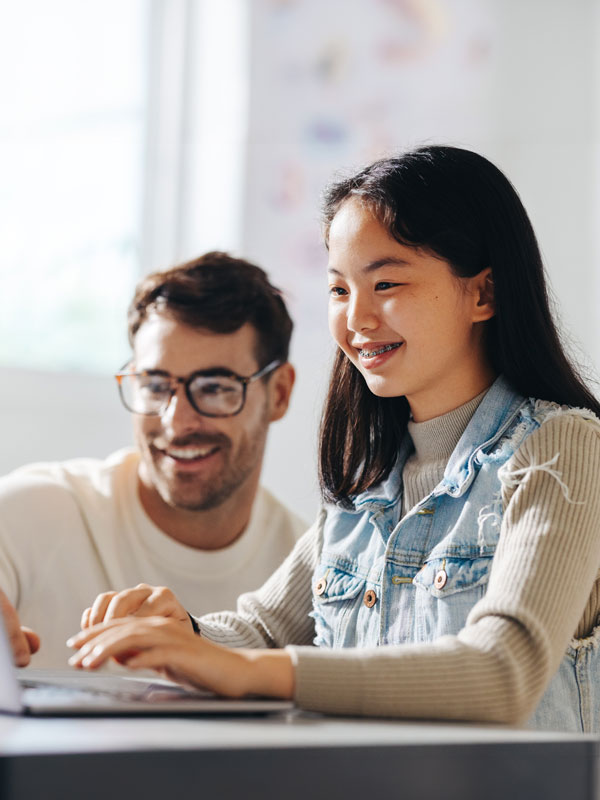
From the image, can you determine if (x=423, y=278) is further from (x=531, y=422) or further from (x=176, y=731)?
(x=176, y=731)

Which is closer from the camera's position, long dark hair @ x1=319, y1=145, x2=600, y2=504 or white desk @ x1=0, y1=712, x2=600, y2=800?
white desk @ x1=0, y1=712, x2=600, y2=800

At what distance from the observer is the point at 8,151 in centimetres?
261

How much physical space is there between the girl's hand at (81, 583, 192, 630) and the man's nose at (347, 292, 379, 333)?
1.24 ft

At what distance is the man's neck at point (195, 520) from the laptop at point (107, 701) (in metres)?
1.04

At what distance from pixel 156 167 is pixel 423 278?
1.85 metres

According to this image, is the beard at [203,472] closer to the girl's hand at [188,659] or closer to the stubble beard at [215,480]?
the stubble beard at [215,480]

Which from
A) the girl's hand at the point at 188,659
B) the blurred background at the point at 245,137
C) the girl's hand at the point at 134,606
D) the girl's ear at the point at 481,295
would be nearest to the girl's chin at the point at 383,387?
the girl's ear at the point at 481,295

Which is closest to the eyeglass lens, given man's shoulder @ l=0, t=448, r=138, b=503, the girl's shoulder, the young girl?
man's shoulder @ l=0, t=448, r=138, b=503

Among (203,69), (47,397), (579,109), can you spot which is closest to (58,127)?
(203,69)

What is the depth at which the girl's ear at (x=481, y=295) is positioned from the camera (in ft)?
3.96

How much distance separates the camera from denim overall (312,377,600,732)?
107 cm

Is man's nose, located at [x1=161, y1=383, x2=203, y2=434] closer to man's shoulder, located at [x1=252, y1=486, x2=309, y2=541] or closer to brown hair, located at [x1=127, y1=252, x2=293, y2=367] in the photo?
brown hair, located at [x1=127, y1=252, x2=293, y2=367]

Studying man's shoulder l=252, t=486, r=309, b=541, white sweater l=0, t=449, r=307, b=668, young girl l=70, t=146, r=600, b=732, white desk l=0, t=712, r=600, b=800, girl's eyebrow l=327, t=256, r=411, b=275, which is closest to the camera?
white desk l=0, t=712, r=600, b=800

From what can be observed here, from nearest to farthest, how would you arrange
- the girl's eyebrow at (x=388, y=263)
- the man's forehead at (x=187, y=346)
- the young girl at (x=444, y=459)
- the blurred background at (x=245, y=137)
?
the young girl at (x=444, y=459), the girl's eyebrow at (x=388, y=263), the man's forehead at (x=187, y=346), the blurred background at (x=245, y=137)
